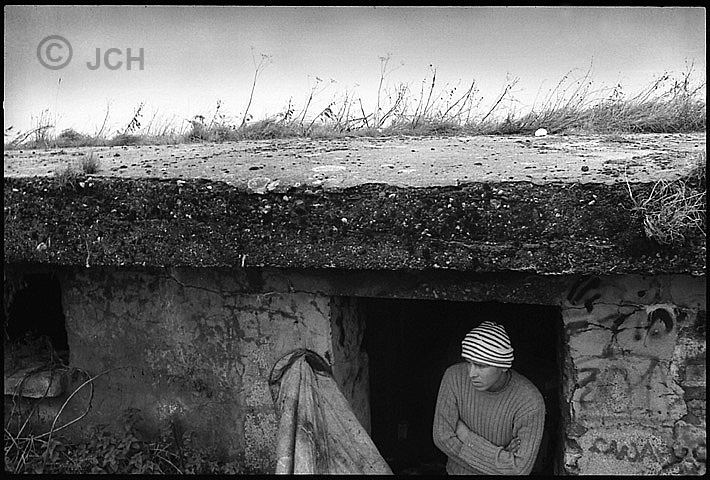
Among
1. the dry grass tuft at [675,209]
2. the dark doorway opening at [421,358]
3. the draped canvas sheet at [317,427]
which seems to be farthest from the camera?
the dark doorway opening at [421,358]

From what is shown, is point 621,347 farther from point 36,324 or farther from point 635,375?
point 36,324

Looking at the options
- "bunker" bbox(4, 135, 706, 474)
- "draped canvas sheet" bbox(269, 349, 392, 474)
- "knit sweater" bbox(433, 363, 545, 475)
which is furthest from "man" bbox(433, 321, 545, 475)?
"draped canvas sheet" bbox(269, 349, 392, 474)

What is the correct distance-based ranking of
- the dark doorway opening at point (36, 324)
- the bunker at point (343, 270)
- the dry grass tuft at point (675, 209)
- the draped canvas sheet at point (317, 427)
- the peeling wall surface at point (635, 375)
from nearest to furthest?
1. the dry grass tuft at point (675, 209)
2. the bunker at point (343, 270)
3. the peeling wall surface at point (635, 375)
4. the draped canvas sheet at point (317, 427)
5. the dark doorway opening at point (36, 324)

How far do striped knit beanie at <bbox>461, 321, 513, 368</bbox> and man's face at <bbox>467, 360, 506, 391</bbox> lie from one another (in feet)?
0.09

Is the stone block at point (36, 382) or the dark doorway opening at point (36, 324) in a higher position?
the dark doorway opening at point (36, 324)

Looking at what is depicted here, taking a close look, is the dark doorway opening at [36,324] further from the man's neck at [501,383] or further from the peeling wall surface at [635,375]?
the peeling wall surface at [635,375]

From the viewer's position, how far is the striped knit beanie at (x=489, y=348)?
9.39ft

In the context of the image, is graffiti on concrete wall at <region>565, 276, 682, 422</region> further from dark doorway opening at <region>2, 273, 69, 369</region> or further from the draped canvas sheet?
dark doorway opening at <region>2, 273, 69, 369</region>

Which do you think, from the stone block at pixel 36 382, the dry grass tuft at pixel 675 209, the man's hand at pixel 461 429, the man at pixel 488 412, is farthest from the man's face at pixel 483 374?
the stone block at pixel 36 382

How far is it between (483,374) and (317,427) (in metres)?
0.71

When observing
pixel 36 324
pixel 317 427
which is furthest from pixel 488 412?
pixel 36 324

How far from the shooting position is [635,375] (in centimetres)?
278

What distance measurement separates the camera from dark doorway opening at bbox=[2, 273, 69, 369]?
12.4ft

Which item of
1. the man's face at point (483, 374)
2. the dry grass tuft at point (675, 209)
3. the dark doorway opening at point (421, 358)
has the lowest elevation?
the dark doorway opening at point (421, 358)
